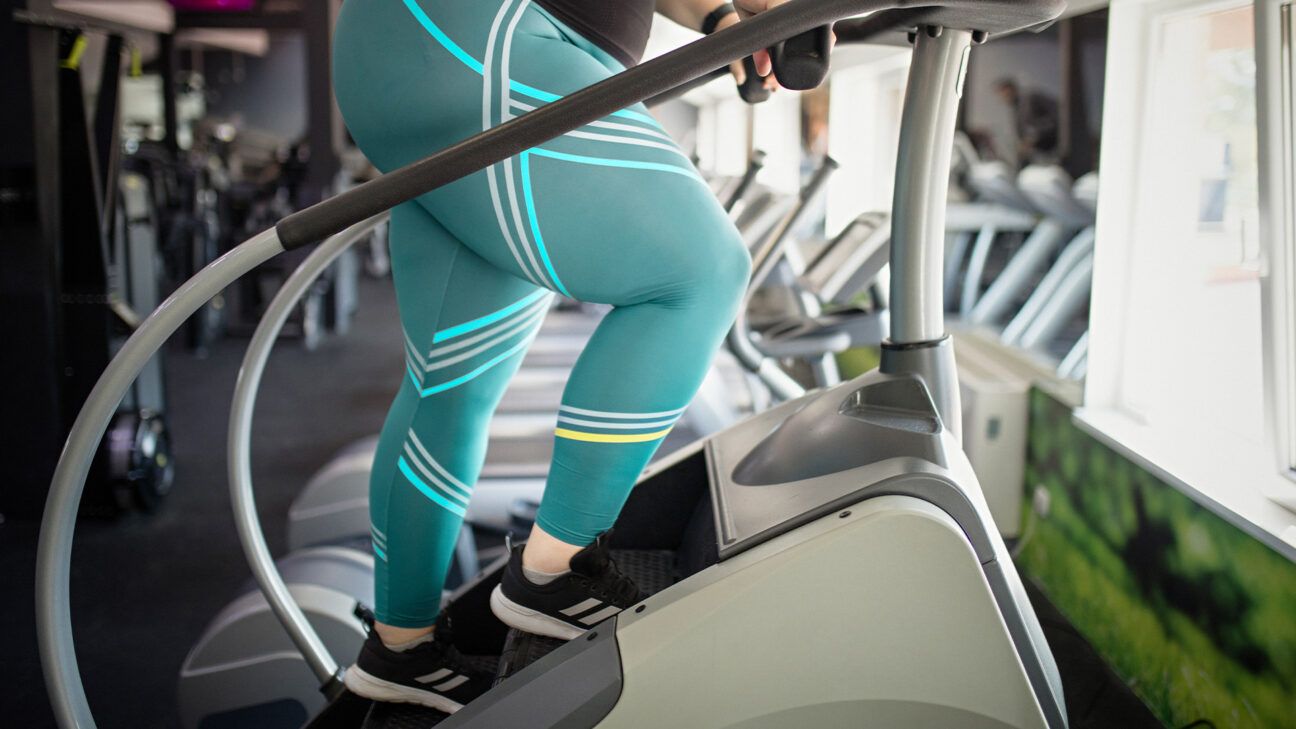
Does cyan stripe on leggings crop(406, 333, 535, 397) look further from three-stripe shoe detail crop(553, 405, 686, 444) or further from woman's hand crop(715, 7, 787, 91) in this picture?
woman's hand crop(715, 7, 787, 91)

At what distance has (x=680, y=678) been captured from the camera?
1.02 m

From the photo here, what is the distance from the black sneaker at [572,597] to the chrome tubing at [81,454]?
0.47 metres

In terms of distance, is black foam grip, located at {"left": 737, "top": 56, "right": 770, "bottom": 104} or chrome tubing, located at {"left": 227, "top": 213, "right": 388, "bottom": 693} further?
chrome tubing, located at {"left": 227, "top": 213, "right": 388, "bottom": 693}

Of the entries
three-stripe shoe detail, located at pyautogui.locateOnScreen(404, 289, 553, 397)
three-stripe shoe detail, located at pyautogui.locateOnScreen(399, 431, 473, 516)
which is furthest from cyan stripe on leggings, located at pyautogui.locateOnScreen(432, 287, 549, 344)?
three-stripe shoe detail, located at pyautogui.locateOnScreen(399, 431, 473, 516)

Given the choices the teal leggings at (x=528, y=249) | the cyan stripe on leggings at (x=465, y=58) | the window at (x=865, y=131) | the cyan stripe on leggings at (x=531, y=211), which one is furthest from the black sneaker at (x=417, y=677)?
the window at (x=865, y=131)

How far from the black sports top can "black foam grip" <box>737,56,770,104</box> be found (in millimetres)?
211

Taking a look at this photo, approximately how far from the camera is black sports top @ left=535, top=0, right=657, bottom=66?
3.50 ft

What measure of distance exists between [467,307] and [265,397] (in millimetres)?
3934

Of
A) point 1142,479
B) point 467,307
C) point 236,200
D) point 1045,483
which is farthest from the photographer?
point 236,200

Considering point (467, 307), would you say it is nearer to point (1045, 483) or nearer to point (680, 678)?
point (680, 678)

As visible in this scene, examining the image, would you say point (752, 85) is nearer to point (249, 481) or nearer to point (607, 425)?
point (607, 425)

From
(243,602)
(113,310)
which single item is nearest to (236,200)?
(113,310)

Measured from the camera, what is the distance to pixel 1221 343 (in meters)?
2.32

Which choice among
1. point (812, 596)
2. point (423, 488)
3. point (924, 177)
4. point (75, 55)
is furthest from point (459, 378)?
point (75, 55)
